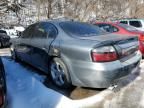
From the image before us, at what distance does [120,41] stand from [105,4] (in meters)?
24.4

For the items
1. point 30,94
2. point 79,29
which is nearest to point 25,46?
point 79,29

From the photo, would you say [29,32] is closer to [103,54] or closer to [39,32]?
[39,32]

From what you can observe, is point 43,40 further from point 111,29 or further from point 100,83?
point 111,29

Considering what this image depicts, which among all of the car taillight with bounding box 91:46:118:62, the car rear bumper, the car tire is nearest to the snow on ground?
the car tire

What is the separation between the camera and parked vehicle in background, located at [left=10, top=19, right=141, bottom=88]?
5016mm

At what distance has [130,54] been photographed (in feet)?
18.6

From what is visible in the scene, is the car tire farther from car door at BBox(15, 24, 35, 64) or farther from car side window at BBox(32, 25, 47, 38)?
car door at BBox(15, 24, 35, 64)

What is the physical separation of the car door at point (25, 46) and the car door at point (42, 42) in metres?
0.28

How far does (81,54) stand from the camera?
16.9 ft

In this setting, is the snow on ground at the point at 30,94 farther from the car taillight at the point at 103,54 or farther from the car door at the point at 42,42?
the car taillight at the point at 103,54

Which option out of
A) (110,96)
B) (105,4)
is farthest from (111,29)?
(105,4)

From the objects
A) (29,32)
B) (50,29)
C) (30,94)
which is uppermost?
(50,29)

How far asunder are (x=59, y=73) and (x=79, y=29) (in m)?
1.13

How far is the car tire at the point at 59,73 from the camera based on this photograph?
557cm
